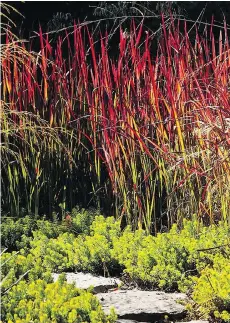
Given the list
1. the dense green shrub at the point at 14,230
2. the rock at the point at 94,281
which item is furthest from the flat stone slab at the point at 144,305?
the dense green shrub at the point at 14,230

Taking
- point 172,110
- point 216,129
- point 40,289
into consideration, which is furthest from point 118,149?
point 40,289

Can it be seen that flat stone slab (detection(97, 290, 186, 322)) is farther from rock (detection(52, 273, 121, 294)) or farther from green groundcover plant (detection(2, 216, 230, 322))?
rock (detection(52, 273, 121, 294))

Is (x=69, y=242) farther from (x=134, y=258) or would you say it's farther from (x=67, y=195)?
(x=67, y=195)

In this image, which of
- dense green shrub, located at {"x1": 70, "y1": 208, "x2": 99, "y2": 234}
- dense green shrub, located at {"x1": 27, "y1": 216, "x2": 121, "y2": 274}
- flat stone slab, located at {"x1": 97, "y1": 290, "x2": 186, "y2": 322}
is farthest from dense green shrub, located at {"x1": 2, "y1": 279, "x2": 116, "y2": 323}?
dense green shrub, located at {"x1": 70, "y1": 208, "x2": 99, "y2": 234}

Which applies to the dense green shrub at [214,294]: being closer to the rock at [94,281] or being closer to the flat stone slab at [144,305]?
the flat stone slab at [144,305]

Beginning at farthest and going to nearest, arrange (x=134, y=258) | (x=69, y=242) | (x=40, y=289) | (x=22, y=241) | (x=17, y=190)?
(x=17, y=190), (x=22, y=241), (x=69, y=242), (x=134, y=258), (x=40, y=289)

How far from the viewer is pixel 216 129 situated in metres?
3.72

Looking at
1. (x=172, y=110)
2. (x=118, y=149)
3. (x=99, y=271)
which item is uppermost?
(x=172, y=110)

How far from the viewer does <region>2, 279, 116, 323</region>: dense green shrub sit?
2.85m

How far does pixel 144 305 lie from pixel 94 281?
55 cm

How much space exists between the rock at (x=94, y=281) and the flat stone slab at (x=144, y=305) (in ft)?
0.62

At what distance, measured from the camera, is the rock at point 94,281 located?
3586mm

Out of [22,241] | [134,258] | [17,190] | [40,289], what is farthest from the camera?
[17,190]

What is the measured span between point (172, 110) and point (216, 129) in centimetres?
50
